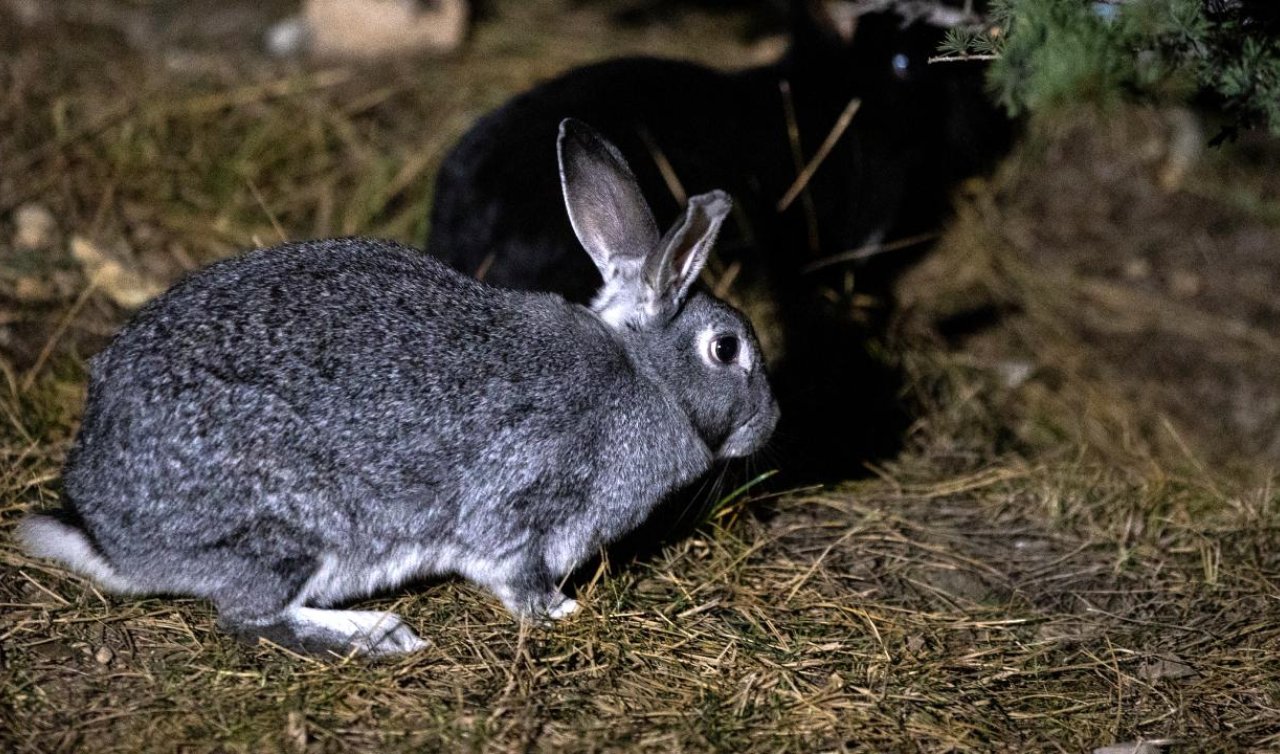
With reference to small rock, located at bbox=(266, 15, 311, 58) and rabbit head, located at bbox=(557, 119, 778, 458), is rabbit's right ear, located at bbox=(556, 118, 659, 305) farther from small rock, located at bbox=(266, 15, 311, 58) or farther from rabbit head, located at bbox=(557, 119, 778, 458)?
small rock, located at bbox=(266, 15, 311, 58)

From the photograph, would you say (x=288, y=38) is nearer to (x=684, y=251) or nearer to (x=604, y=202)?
(x=604, y=202)

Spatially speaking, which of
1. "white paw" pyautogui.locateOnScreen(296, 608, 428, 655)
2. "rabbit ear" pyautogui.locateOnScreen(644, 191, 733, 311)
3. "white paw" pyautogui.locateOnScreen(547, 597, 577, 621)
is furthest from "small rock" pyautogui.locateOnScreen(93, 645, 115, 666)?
"rabbit ear" pyautogui.locateOnScreen(644, 191, 733, 311)

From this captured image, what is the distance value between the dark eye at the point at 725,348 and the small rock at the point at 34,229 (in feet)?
10.5

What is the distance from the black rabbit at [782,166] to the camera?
525 centimetres

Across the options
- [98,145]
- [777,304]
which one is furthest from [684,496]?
[98,145]

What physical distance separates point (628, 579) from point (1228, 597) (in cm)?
207

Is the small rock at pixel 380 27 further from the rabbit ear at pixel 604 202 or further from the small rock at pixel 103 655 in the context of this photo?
the small rock at pixel 103 655

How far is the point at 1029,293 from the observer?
6824mm

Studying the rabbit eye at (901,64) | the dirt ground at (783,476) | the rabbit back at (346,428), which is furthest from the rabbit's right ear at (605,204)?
the rabbit eye at (901,64)

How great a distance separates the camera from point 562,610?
405cm

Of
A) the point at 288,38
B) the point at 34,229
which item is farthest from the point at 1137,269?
the point at 34,229

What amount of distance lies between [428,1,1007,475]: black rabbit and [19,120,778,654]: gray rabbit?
0.88m

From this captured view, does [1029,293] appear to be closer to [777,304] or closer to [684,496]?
[777,304]

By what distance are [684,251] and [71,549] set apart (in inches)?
79.9
